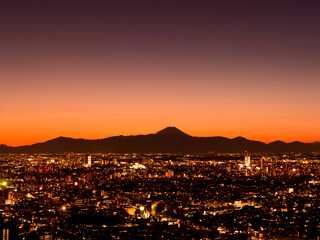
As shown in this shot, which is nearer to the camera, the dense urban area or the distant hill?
the dense urban area

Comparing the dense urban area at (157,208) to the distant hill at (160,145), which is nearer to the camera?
the dense urban area at (157,208)

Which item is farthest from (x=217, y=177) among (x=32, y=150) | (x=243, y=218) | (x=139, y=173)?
(x=32, y=150)

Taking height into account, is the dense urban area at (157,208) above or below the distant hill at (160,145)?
below

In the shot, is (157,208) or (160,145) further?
(160,145)

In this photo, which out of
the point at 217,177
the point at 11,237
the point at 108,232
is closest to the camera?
the point at 11,237

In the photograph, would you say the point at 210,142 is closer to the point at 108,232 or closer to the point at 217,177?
the point at 217,177

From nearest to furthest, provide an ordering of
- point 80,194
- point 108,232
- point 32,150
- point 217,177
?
point 108,232 → point 80,194 → point 217,177 → point 32,150

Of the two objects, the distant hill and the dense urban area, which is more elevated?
the distant hill

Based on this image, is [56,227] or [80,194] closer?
[56,227]
